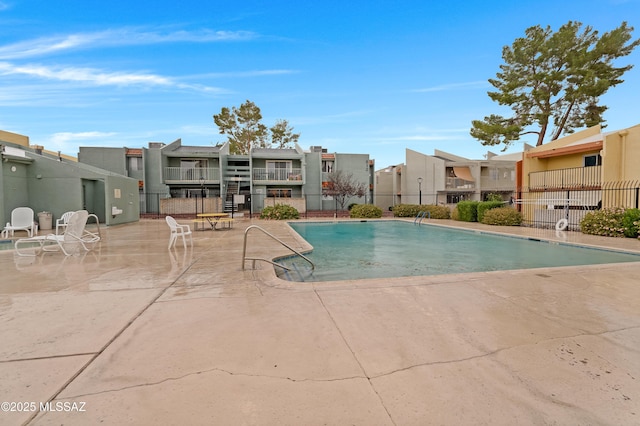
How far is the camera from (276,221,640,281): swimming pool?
6574 mm

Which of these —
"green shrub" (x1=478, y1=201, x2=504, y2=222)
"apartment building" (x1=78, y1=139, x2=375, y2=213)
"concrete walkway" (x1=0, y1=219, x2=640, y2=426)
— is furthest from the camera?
"apartment building" (x1=78, y1=139, x2=375, y2=213)

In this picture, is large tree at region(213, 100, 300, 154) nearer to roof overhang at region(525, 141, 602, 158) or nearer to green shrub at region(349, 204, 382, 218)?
green shrub at region(349, 204, 382, 218)

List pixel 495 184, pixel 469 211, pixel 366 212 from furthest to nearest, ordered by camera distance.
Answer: pixel 495 184 < pixel 366 212 < pixel 469 211

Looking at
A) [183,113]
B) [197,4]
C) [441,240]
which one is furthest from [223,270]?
[183,113]

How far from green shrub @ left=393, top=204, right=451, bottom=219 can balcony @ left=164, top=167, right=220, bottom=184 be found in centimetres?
1579

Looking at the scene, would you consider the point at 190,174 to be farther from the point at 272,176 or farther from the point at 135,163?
the point at 272,176

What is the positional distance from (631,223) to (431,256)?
7.25 meters

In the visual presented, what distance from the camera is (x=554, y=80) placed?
67.7 feet

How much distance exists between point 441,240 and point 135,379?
11.0 meters

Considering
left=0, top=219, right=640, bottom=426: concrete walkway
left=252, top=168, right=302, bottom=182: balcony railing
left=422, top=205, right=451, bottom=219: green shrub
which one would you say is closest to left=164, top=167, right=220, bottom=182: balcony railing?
left=252, top=168, right=302, bottom=182: balcony railing

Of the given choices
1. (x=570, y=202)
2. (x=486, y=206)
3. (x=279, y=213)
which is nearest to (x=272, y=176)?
(x=279, y=213)

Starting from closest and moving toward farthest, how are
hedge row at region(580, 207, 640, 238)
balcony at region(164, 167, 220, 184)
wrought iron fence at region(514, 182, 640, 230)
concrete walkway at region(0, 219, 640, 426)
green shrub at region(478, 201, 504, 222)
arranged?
concrete walkway at region(0, 219, 640, 426) < hedge row at region(580, 207, 640, 238) < wrought iron fence at region(514, 182, 640, 230) < green shrub at region(478, 201, 504, 222) < balcony at region(164, 167, 220, 184)

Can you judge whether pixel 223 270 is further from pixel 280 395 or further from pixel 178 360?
pixel 280 395

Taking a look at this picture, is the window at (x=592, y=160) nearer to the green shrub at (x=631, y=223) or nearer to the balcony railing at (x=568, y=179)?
the balcony railing at (x=568, y=179)
